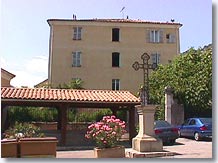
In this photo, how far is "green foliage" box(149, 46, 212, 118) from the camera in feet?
48.2

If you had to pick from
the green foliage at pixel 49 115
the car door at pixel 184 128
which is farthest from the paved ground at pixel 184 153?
the green foliage at pixel 49 115

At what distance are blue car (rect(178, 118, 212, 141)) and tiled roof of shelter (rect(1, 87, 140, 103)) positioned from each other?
2.14 meters

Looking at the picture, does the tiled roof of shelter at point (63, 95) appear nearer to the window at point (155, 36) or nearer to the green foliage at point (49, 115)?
the green foliage at point (49, 115)

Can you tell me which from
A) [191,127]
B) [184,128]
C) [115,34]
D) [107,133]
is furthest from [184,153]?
[115,34]

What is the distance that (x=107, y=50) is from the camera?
21.6m

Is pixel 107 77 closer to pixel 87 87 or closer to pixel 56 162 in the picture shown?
pixel 87 87

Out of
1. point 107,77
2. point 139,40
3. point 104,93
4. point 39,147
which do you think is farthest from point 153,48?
point 39,147

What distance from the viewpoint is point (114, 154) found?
7.84 m

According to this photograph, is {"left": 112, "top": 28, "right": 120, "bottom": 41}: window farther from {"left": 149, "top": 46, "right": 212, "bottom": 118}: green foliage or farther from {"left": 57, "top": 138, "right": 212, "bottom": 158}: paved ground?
{"left": 57, "top": 138, "right": 212, "bottom": 158}: paved ground

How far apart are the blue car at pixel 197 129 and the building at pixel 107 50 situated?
25.7 ft

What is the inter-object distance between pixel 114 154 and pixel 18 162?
7.14 ft

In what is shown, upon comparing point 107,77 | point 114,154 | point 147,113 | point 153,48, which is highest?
point 153,48

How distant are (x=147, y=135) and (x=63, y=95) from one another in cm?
420

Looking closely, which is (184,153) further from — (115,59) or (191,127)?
(115,59)
